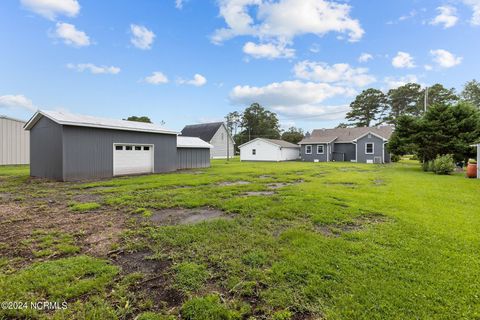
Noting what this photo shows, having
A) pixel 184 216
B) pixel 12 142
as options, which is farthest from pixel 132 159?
pixel 12 142

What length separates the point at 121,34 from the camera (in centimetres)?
1396

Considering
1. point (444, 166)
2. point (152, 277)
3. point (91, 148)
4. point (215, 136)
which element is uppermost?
point (215, 136)

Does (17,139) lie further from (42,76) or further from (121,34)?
(121,34)

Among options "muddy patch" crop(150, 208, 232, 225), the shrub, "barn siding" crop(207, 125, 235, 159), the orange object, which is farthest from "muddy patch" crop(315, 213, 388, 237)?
"barn siding" crop(207, 125, 235, 159)

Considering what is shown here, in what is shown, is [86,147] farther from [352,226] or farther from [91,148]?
[352,226]

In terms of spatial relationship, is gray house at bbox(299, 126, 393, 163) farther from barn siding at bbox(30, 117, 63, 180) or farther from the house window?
barn siding at bbox(30, 117, 63, 180)

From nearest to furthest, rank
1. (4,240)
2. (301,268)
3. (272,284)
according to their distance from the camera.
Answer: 1. (272,284)
2. (301,268)
3. (4,240)

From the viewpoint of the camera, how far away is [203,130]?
123 feet

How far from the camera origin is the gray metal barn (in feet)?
55.3

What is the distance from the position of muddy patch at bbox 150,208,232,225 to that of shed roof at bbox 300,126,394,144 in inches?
1009

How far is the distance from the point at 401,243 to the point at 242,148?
94.6 ft

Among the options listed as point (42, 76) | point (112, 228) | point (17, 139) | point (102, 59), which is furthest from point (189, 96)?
point (112, 228)

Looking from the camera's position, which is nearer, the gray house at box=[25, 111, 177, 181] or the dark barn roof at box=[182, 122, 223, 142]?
the gray house at box=[25, 111, 177, 181]

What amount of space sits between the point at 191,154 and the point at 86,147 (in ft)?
25.2
